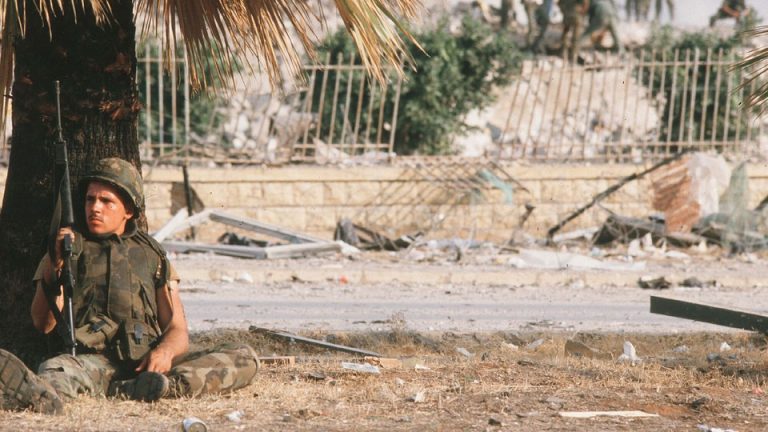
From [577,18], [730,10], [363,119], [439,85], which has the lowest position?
[363,119]

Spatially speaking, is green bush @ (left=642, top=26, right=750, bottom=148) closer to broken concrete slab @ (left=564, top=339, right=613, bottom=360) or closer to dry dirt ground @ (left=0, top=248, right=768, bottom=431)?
dry dirt ground @ (left=0, top=248, right=768, bottom=431)

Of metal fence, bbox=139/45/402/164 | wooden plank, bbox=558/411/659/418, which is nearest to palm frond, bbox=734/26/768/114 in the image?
wooden plank, bbox=558/411/659/418

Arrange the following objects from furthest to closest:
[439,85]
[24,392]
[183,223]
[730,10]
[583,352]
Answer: [730,10], [439,85], [183,223], [583,352], [24,392]

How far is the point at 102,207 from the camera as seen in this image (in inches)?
183

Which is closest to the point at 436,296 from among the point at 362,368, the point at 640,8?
the point at 362,368

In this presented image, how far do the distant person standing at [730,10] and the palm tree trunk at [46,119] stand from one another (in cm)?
2956

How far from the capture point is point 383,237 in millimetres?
14148

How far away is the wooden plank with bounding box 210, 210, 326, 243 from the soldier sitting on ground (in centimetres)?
832

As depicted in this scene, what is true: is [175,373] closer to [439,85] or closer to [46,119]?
[46,119]

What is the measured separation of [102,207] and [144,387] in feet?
2.58

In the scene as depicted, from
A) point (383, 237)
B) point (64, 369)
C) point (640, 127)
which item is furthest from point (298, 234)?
point (640, 127)

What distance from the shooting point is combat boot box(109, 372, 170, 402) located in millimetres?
4434

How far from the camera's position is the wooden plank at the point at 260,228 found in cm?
1314

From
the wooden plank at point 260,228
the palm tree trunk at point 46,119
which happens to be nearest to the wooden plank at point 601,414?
the palm tree trunk at point 46,119
